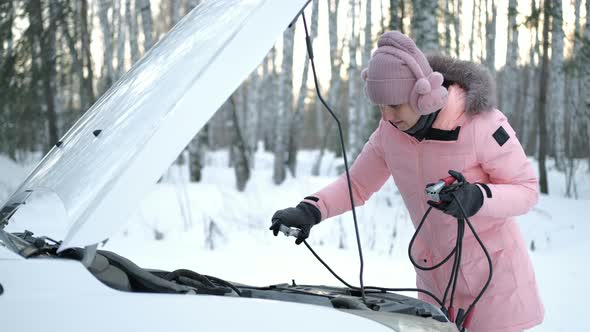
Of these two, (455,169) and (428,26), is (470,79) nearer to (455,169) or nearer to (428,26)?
(455,169)

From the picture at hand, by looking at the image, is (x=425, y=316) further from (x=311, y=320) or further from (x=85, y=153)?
(x=85, y=153)

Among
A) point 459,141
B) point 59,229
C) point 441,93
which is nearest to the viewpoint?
point 59,229

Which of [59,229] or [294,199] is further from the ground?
[59,229]

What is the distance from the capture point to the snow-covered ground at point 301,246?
17.0 ft

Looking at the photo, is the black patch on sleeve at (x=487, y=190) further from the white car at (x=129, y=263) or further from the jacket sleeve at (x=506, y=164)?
the white car at (x=129, y=263)

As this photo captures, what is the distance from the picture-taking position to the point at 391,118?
2.21m

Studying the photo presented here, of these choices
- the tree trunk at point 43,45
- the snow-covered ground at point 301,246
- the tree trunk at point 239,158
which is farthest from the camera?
the tree trunk at point 239,158

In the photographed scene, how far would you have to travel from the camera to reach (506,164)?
7.08 feet

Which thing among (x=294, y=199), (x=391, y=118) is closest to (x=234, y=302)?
(x=391, y=118)

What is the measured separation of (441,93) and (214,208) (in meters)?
9.07

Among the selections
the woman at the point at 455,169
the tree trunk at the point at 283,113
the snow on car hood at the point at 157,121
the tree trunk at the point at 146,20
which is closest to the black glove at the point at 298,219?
the woman at the point at 455,169

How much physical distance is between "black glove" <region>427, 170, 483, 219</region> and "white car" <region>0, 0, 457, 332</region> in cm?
35

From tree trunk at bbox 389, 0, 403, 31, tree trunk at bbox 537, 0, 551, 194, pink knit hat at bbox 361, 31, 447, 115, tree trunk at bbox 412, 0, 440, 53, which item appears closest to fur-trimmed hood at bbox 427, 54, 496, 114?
pink knit hat at bbox 361, 31, 447, 115

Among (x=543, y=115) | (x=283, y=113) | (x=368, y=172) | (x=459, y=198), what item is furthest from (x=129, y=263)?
(x=283, y=113)
